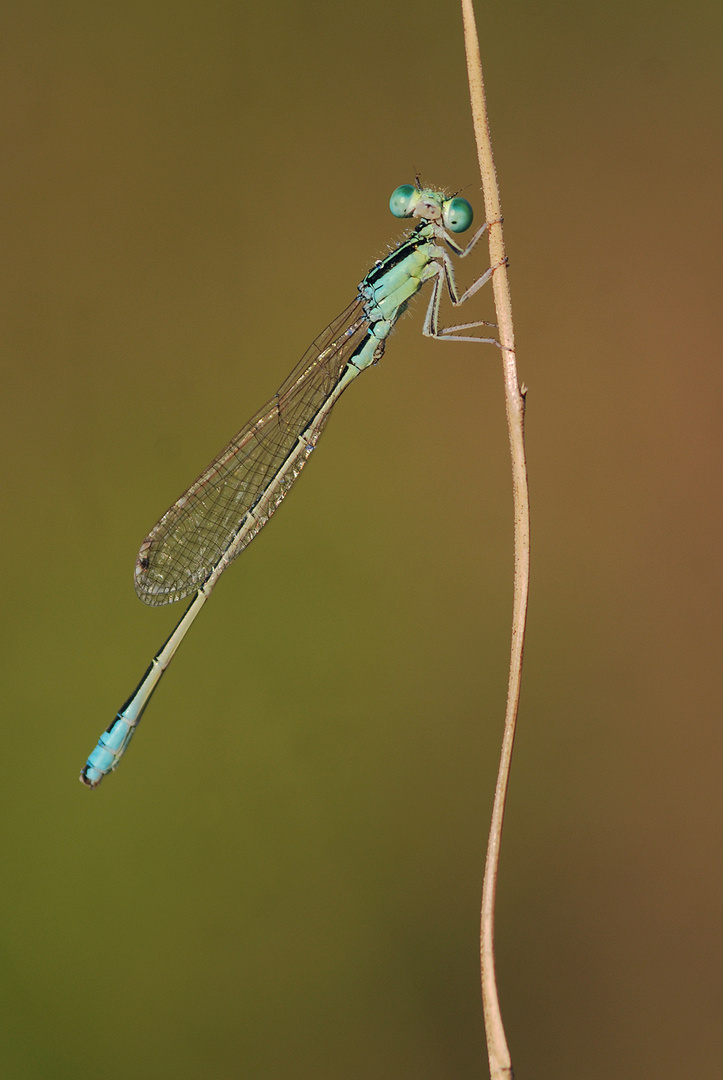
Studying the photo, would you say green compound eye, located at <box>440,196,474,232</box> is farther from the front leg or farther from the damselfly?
the front leg

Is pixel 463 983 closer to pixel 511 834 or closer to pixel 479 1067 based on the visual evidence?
pixel 479 1067

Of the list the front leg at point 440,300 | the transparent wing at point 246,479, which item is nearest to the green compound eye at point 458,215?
the front leg at point 440,300

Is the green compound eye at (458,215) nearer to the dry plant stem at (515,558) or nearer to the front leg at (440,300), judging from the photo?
the front leg at (440,300)

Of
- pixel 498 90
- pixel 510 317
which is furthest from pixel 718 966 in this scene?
pixel 498 90

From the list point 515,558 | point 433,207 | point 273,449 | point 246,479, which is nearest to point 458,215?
point 433,207

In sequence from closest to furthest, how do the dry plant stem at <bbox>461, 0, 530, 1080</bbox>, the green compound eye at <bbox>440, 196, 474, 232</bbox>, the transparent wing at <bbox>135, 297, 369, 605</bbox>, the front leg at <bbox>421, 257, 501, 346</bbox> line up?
the dry plant stem at <bbox>461, 0, 530, 1080</bbox>
the green compound eye at <bbox>440, 196, 474, 232</bbox>
the front leg at <bbox>421, 257, 501, 346</bbox>
the transparent wing at <bbox>135, 297, 369, 605</bbox>

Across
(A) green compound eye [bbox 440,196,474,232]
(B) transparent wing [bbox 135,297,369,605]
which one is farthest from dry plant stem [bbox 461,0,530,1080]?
(B) transparent wing [bbox 135,297,369,605]

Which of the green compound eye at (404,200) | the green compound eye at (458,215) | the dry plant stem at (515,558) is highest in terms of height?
the green compound eye at (404,200)
